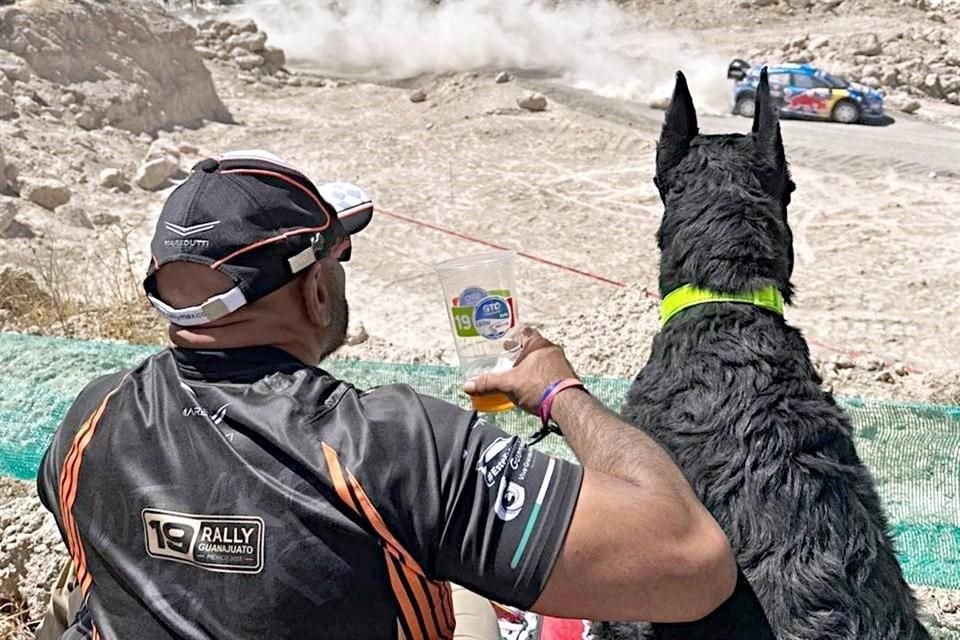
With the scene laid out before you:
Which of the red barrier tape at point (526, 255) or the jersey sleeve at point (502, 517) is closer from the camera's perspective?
the jersey sleeve at point (502, 517)

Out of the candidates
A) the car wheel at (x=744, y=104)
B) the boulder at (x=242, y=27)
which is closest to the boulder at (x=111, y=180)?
the boulder at (x=242, y=27)

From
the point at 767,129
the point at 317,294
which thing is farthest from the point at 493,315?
the point at 767,129

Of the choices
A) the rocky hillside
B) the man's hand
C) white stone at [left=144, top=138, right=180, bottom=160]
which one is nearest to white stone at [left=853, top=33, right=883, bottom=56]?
the rocky hillside

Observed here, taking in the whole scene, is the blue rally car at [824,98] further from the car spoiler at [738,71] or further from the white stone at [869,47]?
the white stone at [869,47]

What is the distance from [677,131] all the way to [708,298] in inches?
27.8

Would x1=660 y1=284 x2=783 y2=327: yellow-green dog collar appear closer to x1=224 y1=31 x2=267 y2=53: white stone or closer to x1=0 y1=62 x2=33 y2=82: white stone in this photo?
x1=0 y1=62 x2=33 y2=82: white stone

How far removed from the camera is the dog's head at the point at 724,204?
2771mm

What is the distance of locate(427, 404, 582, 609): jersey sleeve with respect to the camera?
5.12ft

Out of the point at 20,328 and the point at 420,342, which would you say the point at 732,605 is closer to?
the point at 20,328

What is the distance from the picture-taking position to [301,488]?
1.62 metres

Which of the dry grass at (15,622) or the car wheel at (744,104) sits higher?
the dry grass at (15,622)

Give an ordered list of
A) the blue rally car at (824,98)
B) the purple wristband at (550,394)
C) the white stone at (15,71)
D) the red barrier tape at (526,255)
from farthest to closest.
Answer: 1. the blue rally car at (824,98)
2. the white stone at (15,71)
3. the red barrier tape at (526,255)
4. the purple wristband at (550,394)

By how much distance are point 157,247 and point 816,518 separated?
161 cm

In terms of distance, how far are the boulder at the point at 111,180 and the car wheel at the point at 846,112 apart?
13.2 m
